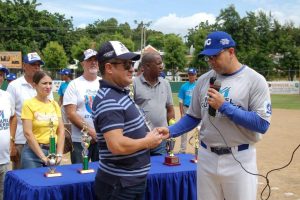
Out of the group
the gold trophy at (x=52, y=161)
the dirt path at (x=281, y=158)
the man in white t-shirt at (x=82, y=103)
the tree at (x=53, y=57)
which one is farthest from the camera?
the tree at (x=53, y=57)

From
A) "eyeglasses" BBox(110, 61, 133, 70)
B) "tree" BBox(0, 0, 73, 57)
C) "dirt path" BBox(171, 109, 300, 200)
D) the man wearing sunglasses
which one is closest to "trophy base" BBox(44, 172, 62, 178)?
the man wearing sunglasses

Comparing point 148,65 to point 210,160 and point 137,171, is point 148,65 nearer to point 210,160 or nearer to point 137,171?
point 210,160

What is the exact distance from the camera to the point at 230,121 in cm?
316

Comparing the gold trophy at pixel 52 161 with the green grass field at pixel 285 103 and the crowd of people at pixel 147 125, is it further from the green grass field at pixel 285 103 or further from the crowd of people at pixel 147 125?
the green grass field at pixel 285 103

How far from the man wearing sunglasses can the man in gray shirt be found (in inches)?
64.1

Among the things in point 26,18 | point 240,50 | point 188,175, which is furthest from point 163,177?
point 26,18

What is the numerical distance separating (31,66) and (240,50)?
43.2 meters

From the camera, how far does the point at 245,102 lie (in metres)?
3.12

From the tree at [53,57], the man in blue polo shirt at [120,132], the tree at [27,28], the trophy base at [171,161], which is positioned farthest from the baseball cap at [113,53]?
the tree at [27,28]

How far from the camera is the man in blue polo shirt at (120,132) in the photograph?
2.66 m

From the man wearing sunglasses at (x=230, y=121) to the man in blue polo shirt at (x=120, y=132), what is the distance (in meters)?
0.63

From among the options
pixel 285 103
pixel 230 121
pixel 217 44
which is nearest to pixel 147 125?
pixel 230 121

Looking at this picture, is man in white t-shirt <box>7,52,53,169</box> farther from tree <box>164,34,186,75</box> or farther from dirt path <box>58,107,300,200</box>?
tree <box>164,34,186,75</box>

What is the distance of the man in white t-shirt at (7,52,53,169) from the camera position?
492 cm
